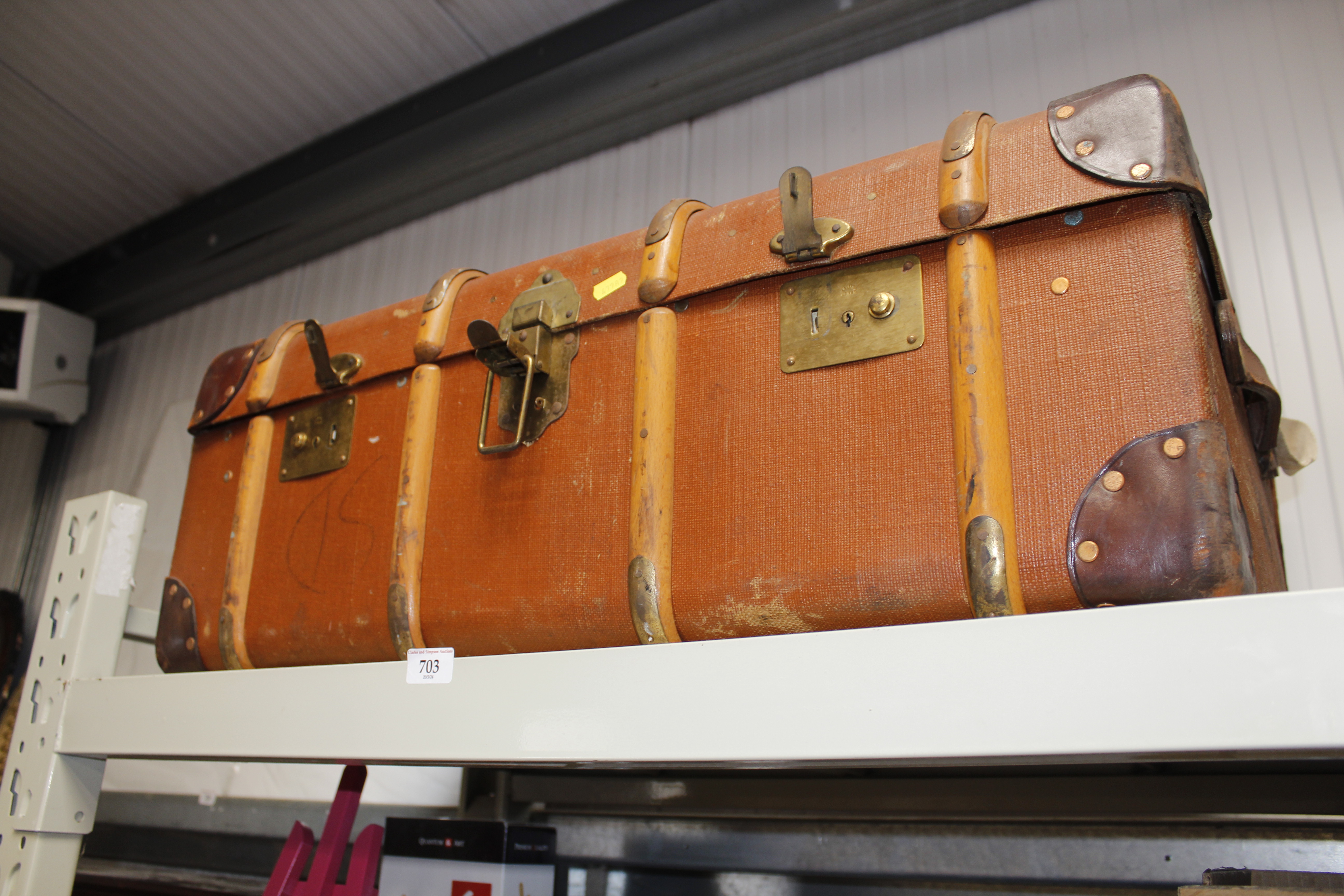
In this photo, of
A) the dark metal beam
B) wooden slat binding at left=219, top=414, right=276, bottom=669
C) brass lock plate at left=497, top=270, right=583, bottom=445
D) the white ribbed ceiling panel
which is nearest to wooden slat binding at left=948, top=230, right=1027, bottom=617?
brass lock plate at left=497, top=270, right=583, bottom=445

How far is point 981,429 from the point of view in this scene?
0.73 metres

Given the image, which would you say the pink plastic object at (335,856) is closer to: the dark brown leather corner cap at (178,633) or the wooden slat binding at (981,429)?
the dark brown leather corner cap at (178,633)

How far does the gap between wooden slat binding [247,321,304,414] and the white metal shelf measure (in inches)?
20.2

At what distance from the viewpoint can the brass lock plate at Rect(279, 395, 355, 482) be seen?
1196 mm

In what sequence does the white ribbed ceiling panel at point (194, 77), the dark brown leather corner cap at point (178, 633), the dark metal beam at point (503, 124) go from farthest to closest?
the white ribbed ceiling panel at point (194, 77), the dark metal beam at point (503, 124), the dark brown leather corner cap at point (178, 633)

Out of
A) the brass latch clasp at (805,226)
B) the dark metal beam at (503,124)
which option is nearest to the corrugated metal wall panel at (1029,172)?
the dark metal beam at (503,124)

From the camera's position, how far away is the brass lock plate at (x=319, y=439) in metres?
1.20

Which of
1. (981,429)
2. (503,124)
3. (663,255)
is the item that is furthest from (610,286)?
(503,124)

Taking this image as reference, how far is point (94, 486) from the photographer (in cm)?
362

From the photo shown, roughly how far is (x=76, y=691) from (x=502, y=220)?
6.75ft

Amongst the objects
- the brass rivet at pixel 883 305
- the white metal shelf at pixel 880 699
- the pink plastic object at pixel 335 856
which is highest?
the brass rivet at pixel 883 305

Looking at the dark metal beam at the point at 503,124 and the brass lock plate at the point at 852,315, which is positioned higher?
the dark metal beam at the point at 503,124

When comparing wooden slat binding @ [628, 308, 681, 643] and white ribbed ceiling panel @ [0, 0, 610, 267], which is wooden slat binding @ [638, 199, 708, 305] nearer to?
wooden slat binding @ [628, 308, 681, 643]

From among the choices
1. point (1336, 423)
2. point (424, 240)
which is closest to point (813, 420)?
point (1336, 423)
